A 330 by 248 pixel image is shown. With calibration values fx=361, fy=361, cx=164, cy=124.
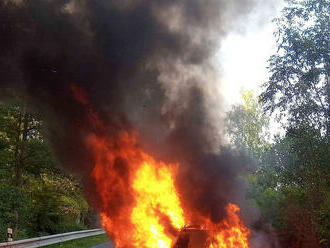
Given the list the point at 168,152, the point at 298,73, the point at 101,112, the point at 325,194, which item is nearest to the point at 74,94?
the point at 101,112

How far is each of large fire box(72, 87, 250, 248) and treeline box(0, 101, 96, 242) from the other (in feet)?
22.3

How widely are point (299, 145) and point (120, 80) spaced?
8.23m

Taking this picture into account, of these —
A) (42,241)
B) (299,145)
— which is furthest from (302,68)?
(42,241)

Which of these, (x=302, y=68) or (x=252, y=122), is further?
(x=252, y=122)

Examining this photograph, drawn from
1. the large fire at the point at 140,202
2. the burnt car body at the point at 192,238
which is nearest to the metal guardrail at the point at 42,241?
the large fire at the point at 140,202

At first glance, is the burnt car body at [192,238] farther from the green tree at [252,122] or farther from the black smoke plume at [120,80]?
the green tree at [252,122]

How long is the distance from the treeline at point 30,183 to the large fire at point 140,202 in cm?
680

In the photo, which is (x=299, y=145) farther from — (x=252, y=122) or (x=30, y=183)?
(x=252, y=122)

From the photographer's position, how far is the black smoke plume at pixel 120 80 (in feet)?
41.6

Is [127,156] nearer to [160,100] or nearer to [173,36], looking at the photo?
[160,100]

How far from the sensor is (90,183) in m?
13.5

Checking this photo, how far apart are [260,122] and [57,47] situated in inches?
1171

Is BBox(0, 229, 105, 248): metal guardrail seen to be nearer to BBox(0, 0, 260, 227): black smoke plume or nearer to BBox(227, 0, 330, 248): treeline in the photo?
BBox(0, 0, 260, 227): black smoke plume

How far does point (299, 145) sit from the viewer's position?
51.6 ft
